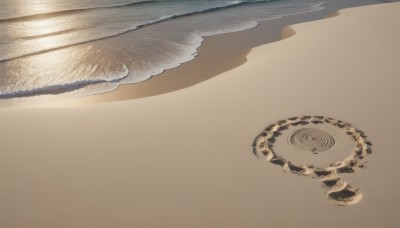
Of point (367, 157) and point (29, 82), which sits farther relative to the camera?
point (29, 82)

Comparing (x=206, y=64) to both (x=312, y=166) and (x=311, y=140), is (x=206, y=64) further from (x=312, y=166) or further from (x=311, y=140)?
(x=312, y=166)

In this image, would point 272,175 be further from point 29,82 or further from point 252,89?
point 29,82

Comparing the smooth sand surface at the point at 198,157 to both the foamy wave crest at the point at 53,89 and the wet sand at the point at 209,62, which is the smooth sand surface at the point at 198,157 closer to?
the wet sand at the point at 209,62

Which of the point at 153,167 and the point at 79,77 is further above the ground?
the point at 79,77

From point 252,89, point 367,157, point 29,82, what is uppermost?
point 29,82

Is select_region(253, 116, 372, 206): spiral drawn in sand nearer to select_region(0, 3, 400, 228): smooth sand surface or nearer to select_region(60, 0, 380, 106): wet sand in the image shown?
select_region(0, 3, 400, 228): smooth sand surface

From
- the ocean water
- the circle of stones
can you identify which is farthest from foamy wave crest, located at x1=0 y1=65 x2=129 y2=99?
the circle of stones

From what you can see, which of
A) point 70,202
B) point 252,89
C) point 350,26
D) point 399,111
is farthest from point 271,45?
point 70,202

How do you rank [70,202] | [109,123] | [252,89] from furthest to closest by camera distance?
[252,89]
[109,123]
[70,202]

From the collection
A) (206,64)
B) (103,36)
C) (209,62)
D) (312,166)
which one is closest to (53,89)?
(206,64)
